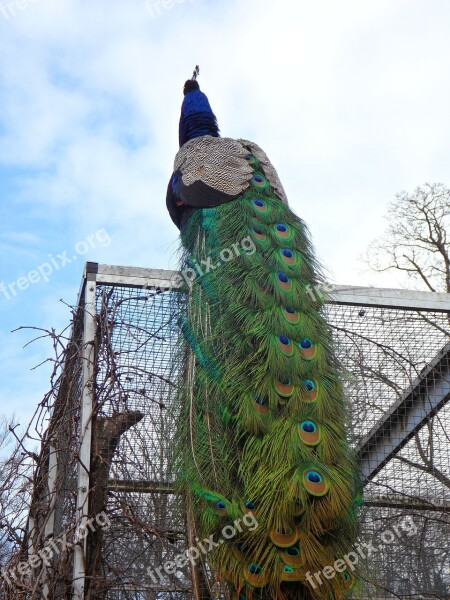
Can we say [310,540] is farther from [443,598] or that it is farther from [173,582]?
[443,598]

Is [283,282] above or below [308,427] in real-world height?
above

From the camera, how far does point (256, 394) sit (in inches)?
169

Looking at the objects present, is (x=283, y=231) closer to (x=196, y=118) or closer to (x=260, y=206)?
(x=260, y=206)

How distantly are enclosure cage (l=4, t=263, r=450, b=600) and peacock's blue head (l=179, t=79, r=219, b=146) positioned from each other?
189cm

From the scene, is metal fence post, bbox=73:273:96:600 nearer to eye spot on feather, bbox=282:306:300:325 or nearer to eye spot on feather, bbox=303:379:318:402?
eye spot on feather, bbox=282:306:300:325

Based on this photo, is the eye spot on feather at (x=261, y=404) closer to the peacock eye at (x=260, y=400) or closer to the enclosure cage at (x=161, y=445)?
the peacock eye at (x=260, y=400)

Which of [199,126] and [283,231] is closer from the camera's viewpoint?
[283,231]

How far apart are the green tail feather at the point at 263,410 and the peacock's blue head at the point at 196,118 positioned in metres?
1.51

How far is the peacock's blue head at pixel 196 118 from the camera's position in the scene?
6703 mm

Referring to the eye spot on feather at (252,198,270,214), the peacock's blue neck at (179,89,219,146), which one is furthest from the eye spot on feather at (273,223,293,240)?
the peacock's blue neck at (179,89,219,146)

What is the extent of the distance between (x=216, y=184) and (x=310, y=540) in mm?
2508

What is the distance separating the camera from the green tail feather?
379cm

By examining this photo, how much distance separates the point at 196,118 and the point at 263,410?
131 inches

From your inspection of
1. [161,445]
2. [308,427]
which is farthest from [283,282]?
[161,445]
